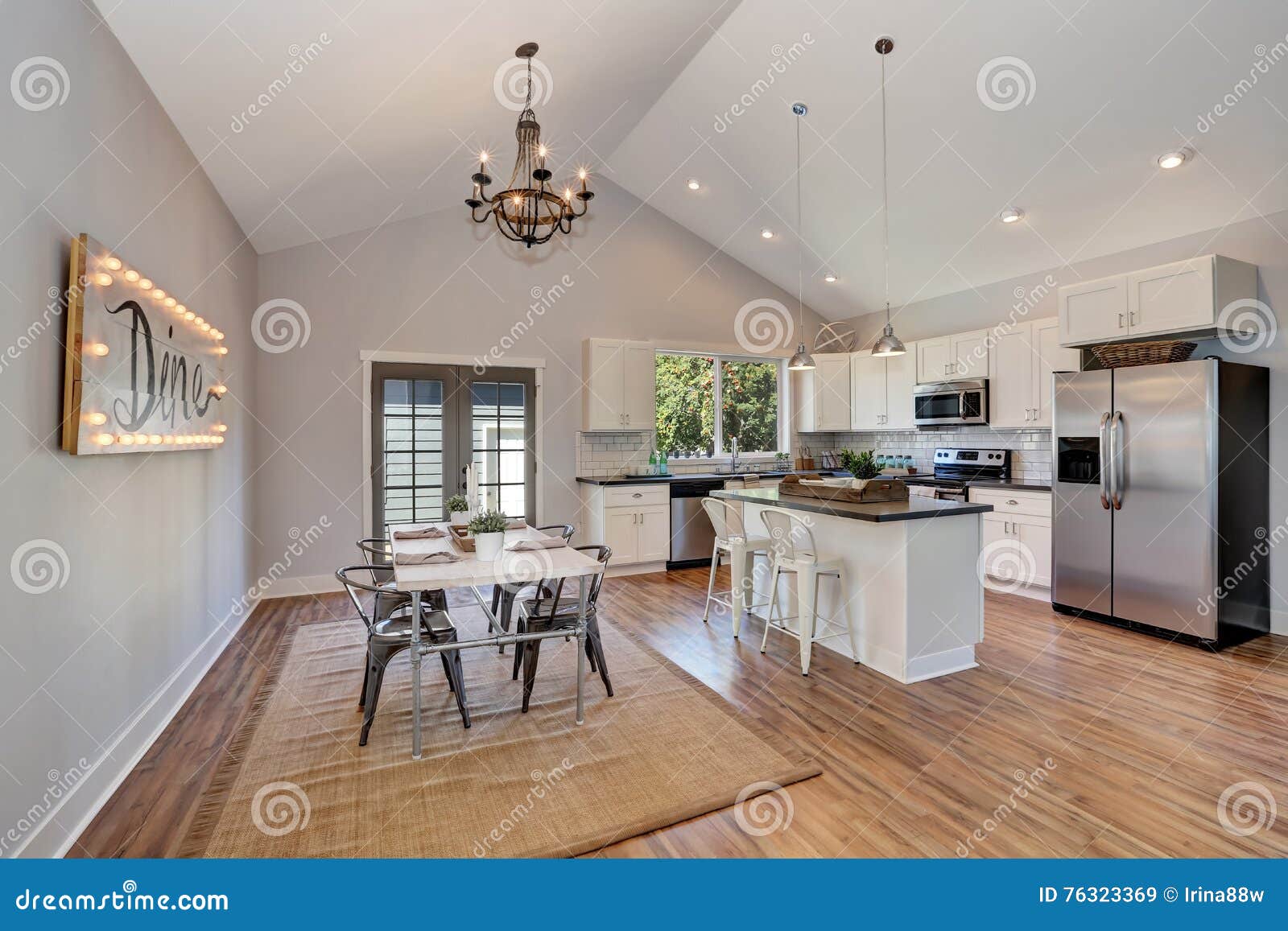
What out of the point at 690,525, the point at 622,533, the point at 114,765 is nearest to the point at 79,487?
the point at 114,765

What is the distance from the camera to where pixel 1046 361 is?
5.12 metres

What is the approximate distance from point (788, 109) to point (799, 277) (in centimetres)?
239

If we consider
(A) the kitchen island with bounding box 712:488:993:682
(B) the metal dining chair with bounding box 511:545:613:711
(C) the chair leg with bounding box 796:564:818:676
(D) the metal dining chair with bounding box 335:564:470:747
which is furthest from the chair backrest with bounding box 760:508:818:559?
(D) the metal dining chair with bounding box 335:564:470:747

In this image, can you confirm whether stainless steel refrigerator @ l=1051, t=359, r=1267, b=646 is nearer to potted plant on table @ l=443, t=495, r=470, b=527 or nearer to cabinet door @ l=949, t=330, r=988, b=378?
cabinet door @ l=949, t=330, r=988, b=378

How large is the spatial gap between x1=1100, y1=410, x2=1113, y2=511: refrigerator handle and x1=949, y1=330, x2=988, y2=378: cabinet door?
1392 mm

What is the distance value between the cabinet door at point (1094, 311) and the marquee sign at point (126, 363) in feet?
17.5

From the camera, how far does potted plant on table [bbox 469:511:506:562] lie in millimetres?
2934


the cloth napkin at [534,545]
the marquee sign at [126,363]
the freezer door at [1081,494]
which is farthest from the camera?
the freezer door at [1081,494]

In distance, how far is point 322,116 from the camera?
134 inches

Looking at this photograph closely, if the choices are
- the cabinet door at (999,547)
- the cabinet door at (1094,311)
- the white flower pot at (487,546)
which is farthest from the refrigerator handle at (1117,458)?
the white flower pot at (487,546)

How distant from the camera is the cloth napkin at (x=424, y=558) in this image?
2830 millimetres

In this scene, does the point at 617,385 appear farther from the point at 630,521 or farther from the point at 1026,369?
the point at 1026,369

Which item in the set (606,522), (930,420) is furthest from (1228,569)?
(606,522)

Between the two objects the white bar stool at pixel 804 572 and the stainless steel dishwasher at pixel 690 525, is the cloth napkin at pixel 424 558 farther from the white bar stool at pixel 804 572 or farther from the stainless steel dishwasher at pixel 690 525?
the stainless steel dishwasher at pixel 690 525
